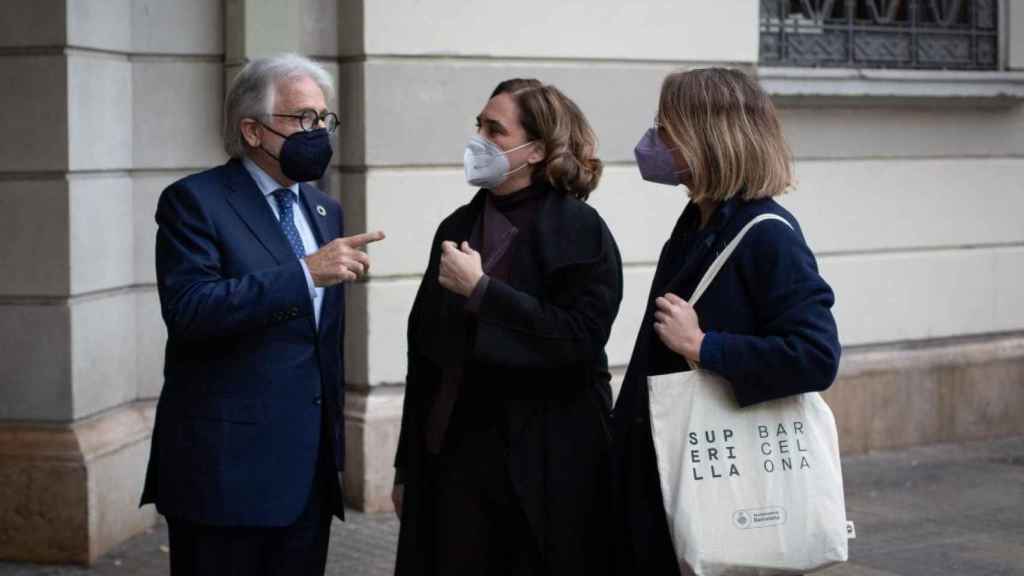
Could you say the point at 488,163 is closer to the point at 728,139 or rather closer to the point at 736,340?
the point at 728,139

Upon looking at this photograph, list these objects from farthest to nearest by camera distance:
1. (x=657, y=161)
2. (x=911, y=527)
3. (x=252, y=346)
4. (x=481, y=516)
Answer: (x=911, y=527), (x=481, y=516), (x=252, y=346), (x=657, y=161)

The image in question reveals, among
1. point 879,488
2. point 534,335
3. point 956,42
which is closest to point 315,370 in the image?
point 534,335

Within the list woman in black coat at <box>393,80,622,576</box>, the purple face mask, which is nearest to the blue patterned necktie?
woman in black coat at <box>393,80,622,576</box>

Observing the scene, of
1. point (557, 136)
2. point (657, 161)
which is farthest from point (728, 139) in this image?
point (557, 136)

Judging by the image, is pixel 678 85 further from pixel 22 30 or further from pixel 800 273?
pixel 22 30

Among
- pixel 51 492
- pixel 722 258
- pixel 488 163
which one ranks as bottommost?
pixel 51 492

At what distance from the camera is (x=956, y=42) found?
9.91m

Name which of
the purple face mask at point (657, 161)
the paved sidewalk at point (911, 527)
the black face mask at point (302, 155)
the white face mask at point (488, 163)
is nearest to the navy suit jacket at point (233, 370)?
the black face mask at point (302, 155)

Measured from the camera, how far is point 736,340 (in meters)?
3.78

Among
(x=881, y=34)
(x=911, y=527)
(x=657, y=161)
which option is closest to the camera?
(x=657, y=161)

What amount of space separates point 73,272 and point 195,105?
102 centimetres

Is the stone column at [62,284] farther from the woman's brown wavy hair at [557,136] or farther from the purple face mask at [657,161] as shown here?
the purple face mask at [657,161]

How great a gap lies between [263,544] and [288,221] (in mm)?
805

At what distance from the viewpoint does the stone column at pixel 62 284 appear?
6789 mm
